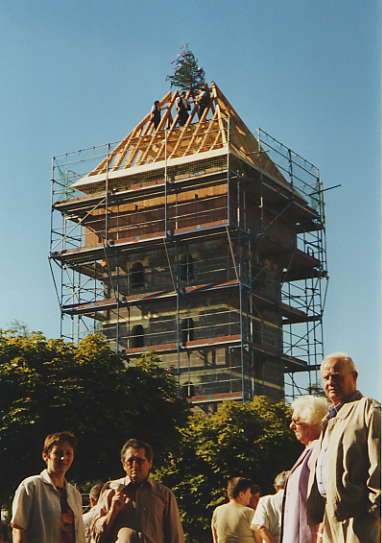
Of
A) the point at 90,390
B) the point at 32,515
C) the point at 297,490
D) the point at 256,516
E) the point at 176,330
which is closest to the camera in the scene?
the point at 297,490

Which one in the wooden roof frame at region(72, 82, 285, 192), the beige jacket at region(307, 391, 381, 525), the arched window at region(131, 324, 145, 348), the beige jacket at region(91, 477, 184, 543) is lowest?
the beige jacket at region(91, 477, 184, 543)

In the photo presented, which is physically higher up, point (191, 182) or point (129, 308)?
point (191, 182)

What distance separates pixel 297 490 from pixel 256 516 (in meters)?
1.73

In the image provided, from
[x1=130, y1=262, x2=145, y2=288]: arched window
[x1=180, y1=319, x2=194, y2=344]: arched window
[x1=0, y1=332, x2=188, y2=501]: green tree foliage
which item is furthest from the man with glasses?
[x1=130, y1=262, x2=145, y2=288]: arched window

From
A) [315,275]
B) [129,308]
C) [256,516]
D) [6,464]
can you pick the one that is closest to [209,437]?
[6,464]

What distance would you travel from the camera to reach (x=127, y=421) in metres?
31.5

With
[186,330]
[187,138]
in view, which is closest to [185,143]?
[187,138]

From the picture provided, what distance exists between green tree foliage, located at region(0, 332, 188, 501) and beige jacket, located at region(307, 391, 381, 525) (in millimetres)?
23344

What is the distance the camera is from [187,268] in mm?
52062

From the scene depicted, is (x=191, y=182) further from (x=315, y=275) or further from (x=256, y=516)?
(x=256, y=516)

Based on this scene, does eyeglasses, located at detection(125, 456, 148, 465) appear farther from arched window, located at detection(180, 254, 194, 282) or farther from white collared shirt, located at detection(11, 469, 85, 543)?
arched window, located at detection(180, 254, 194, 282)

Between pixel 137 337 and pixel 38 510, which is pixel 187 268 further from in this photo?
pixel 38 510

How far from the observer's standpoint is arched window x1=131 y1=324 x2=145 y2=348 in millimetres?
52219

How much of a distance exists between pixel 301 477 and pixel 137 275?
4676 centimetres
